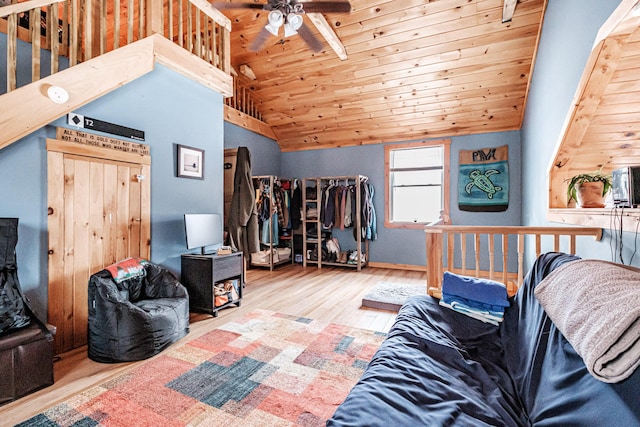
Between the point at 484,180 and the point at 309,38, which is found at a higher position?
the point at 309,38

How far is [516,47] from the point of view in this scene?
3434mm

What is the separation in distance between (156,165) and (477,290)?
2.88 meters

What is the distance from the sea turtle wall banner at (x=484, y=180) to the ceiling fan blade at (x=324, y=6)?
→ 329cm

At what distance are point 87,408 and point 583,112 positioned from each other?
3083 mm

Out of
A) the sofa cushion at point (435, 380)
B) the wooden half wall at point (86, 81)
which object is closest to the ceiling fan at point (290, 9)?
the wooden half wall at point (86, 81)

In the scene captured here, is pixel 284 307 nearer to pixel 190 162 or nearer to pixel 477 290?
pixel 190 162

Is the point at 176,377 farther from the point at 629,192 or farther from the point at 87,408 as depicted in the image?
the point at 629,192

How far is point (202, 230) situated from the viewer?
122 inches

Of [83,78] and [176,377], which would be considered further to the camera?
[83,78]

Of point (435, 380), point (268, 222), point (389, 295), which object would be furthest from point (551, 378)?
point (268, 222)

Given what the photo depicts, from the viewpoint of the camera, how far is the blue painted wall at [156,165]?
2018 millimetres

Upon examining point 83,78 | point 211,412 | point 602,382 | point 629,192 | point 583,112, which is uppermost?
point 83,78

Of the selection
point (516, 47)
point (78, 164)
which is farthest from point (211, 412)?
point (516, 47)

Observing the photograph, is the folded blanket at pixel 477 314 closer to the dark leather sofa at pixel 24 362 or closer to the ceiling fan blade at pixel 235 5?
the dark leather sofa at pixel 24 362
